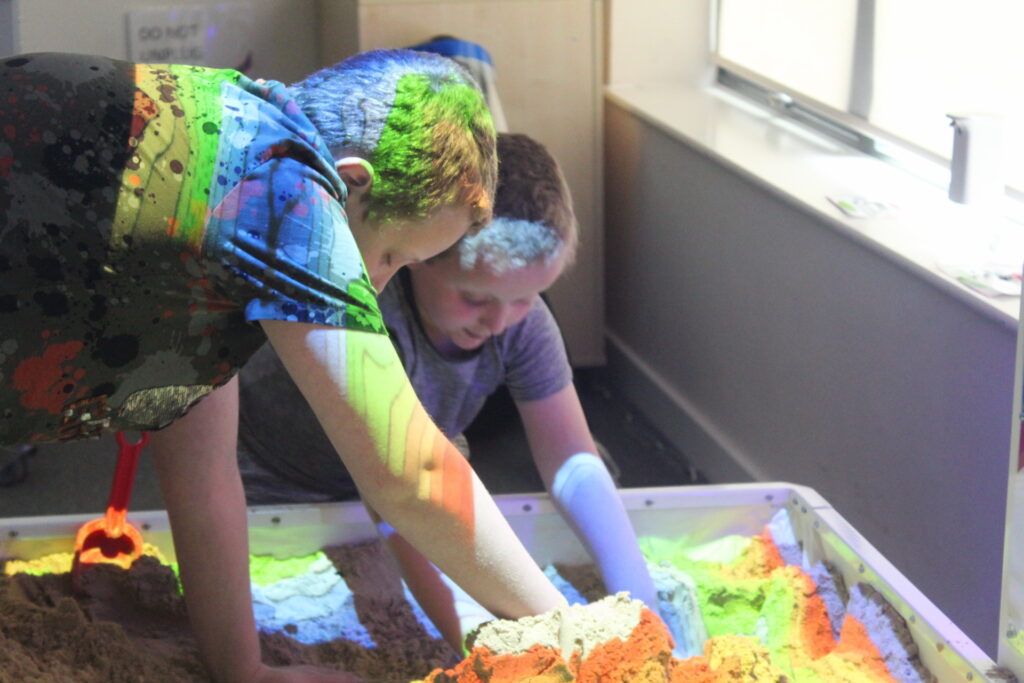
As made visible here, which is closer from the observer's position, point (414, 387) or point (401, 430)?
point (401, 430)

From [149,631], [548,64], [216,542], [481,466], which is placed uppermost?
[548,64]

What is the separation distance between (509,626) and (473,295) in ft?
1.55

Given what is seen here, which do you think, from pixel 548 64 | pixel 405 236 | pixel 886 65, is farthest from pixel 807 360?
pixel 405 236

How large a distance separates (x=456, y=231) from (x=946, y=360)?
910 mm

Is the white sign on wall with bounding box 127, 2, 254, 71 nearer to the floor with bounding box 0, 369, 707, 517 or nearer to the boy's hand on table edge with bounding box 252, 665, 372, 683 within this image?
the floor with bounding box 0, 369, 707, 517

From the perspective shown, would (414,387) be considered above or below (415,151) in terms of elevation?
below

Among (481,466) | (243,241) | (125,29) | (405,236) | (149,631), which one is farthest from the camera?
(125,29)

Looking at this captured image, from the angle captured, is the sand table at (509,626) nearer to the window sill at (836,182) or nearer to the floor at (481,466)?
the window sill at (836,182)

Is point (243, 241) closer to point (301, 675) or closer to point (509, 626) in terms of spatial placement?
point (509, 626)

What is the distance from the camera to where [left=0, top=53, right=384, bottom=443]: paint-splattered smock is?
2.57ft

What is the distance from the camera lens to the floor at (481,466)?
7.42 ft

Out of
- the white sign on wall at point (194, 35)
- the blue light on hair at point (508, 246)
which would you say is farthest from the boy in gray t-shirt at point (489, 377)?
the white sign on wall at point (194, 35)

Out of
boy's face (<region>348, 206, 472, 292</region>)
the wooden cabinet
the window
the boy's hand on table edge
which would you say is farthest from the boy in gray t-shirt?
the wooden cabinet

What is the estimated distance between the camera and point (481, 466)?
2.41 metres
